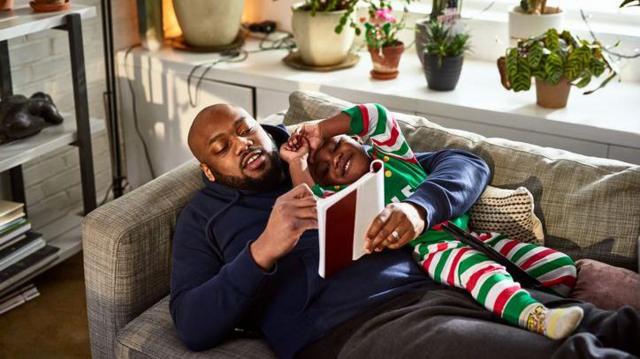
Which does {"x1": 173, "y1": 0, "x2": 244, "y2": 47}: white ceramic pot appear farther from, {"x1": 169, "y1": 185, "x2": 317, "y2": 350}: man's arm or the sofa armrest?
{"x1": 169, "y1": 185, "x2": 317, "y2": 350}: man's arm

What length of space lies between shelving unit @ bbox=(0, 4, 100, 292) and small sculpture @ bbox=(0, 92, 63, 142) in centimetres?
3

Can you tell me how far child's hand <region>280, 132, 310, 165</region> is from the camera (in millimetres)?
1928

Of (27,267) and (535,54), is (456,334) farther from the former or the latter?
(27,267)

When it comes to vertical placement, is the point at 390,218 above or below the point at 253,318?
above

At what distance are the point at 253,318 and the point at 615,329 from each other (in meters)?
0.76

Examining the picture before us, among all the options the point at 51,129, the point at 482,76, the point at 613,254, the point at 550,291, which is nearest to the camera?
the point at 550,291

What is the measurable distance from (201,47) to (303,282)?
1736 millimetres

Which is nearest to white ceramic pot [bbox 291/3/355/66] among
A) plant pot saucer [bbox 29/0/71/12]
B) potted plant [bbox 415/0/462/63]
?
potted plant [bbox 415/0/462/63]

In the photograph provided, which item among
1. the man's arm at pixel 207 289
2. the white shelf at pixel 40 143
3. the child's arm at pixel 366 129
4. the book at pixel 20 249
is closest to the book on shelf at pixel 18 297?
the book at pixel 20 249

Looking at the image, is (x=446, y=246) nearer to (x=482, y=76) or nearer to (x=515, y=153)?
(x=515, y=153)

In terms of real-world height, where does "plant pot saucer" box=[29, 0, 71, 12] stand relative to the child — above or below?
above

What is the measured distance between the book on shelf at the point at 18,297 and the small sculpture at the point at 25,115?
1.73 ft

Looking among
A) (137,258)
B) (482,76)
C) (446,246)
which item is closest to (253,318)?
(137,258)

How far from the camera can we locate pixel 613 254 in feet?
6.25
